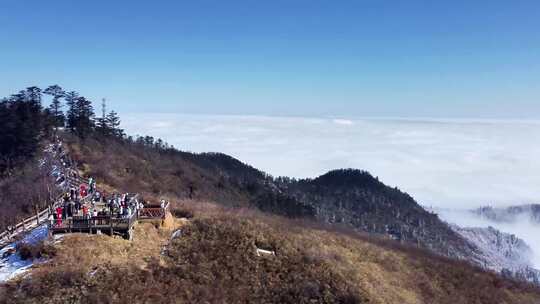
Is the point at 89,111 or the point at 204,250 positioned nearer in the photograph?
Result: the point at 204,250

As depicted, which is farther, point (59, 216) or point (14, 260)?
point (59, 216)

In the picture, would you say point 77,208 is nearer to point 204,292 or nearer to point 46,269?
point 46,269

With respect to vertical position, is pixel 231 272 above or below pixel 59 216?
below

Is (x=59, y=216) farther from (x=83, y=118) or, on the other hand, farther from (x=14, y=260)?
(x=83, y=118)

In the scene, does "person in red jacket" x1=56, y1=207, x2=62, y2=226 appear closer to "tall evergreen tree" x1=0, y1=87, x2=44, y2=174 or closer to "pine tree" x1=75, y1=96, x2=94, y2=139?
"tall evergreen tree" x1=0, y1=87, x2=44, y2=174

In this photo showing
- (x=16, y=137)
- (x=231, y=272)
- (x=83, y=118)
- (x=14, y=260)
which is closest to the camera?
(x=14, y=260)

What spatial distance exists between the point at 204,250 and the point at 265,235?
18.0 ft

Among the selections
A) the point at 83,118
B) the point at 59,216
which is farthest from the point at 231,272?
the point at 83,118

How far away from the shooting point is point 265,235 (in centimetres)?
3120

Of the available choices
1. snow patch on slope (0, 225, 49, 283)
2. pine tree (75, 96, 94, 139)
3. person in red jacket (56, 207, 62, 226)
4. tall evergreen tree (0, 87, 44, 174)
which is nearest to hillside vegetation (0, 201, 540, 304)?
snow patch on slope (0, 225, 49, 283)

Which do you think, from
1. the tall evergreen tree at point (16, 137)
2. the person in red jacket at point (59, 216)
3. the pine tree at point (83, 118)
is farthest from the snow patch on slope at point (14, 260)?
the pine tree at point (83, 118)

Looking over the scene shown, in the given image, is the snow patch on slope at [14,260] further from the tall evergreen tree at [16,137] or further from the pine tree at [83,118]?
the pine tree at [83,118]

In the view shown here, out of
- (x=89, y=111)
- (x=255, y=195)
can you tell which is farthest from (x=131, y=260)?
(x=255, y=195)

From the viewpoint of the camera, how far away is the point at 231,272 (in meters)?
25.9
